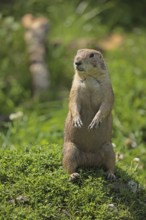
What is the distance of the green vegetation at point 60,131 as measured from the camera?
542cm

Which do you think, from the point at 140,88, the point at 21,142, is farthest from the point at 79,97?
the point at 140,88

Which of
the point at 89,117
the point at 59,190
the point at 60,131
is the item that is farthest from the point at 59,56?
the point at 59,190

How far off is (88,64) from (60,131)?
2.88 m

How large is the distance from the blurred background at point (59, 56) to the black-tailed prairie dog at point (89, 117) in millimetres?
1854

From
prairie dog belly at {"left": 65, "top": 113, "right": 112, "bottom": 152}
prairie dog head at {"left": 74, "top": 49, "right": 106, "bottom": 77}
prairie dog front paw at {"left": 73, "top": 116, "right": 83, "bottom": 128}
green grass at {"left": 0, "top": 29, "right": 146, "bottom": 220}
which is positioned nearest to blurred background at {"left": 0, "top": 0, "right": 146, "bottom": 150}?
green grass at {"left": 0, "top": 29, "right": 146, "bottom": 220}

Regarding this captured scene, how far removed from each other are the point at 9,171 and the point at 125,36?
661cm

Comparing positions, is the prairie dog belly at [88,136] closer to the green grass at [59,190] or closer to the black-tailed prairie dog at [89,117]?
the black-tailed prairie dog at [89,117]

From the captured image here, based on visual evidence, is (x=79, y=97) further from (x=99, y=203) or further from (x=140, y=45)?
(x=140, y=45)

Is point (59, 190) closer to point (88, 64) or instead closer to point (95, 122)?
point (95, 122)

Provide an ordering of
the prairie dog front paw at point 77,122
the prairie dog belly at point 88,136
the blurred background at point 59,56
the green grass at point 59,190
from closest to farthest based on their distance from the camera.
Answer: the green grass at point 59,190
the prairie dog front paw at point 77,122
the prairie dog belly at point 88,136
the blurred background at point 59,56

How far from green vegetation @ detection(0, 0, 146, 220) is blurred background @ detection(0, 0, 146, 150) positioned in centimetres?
2

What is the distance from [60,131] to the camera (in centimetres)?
828

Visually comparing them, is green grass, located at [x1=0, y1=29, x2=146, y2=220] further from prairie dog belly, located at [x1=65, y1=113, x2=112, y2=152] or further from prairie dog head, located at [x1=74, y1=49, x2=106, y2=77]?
prairie dog head, located at [x1=74, y1=49, x2=106, y2=77]

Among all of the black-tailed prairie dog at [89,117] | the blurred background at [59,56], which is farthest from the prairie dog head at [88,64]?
the blurred background at [59,56]
